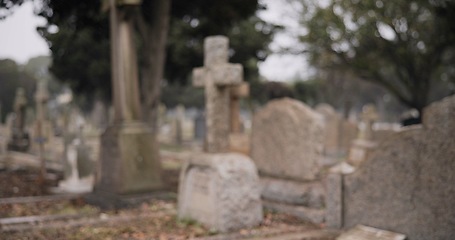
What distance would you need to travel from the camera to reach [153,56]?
480 inches

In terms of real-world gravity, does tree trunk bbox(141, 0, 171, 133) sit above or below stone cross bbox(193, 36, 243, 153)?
above

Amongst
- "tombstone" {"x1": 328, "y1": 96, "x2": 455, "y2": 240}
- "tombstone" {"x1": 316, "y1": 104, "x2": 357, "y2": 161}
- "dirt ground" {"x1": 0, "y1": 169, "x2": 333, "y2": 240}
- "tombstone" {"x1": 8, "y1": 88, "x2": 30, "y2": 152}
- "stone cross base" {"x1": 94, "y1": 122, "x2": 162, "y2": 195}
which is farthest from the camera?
"tombstone" {"x1": 316, "y1": 104, "x2": 357, "y2": 161}

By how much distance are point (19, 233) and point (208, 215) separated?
2486 millimetres

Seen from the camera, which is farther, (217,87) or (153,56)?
(153,56)

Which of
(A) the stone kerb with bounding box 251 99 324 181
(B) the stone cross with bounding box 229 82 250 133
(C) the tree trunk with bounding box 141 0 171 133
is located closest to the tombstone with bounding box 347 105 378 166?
(B) the stone cross with bounding box 229 82 250 133

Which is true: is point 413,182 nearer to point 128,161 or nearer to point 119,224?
point 119,224

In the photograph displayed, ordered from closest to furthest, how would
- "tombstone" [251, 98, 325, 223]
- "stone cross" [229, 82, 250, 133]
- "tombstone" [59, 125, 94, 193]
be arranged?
"tombstone" [251, 98, 325, 223]
"tombstone" [59, 125, 94, 193]
"stone cross" [229, 82, 250, 133]

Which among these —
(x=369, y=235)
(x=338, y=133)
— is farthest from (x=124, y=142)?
(x=338, y=133)

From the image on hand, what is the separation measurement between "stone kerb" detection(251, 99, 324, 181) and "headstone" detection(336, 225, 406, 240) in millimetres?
1956

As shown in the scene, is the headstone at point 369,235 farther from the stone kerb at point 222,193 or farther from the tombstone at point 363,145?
the tombstone at point 363,145

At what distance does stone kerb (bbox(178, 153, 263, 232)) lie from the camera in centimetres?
617

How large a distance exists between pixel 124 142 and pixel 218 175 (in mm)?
2528

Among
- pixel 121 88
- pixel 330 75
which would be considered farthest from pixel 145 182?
pixel 330 75

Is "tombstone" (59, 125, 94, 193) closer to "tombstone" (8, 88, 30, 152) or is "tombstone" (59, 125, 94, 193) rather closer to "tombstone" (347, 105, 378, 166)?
"tombstone" (347, 105, 378, 166)
